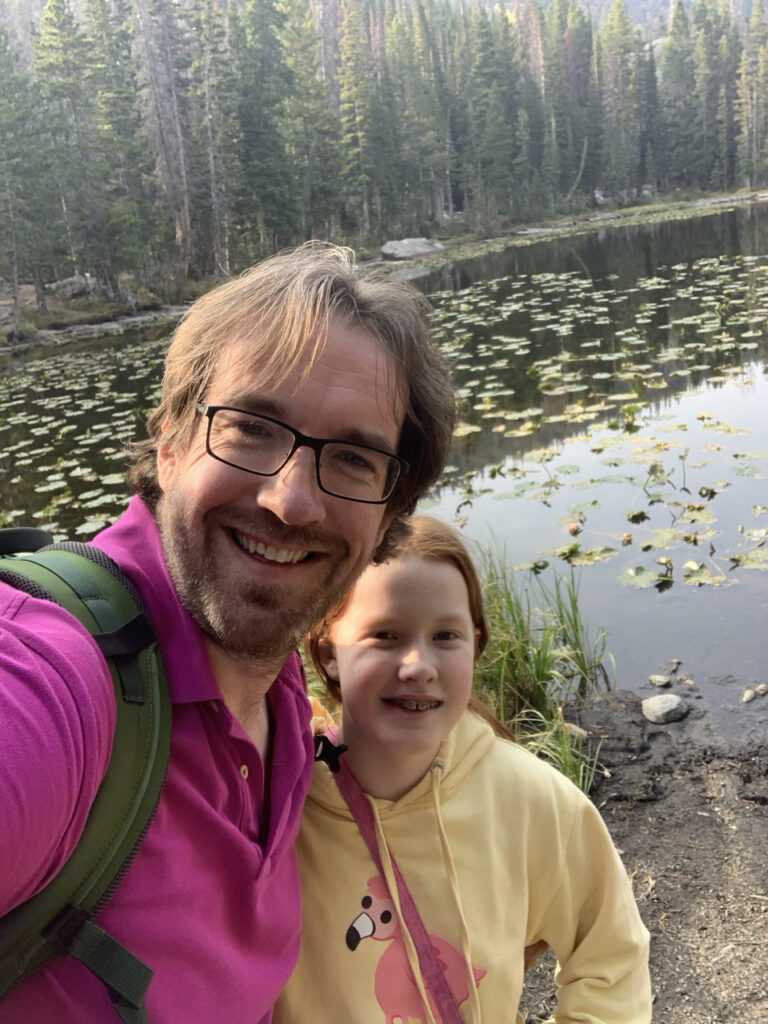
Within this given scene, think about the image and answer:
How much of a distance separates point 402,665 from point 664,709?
261 cm

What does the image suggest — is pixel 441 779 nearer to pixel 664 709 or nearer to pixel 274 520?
pixel 274 520

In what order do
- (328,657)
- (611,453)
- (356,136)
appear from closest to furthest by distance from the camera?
(328,657)
(611,453)
(356,136)

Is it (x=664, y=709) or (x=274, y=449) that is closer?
(x=274, y=449)

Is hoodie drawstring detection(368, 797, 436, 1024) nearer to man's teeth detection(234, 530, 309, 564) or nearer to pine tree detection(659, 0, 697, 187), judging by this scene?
man's teeth detection(234, 530, 309, 564)

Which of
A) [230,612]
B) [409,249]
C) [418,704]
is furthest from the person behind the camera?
[409,249]

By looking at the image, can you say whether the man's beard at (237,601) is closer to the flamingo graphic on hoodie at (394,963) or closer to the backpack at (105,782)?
the backpack at (105,782)

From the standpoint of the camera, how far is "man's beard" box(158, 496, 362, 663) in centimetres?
127

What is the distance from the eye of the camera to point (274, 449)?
139 centimetres

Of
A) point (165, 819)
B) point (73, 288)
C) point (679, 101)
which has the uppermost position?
point (679, 101)

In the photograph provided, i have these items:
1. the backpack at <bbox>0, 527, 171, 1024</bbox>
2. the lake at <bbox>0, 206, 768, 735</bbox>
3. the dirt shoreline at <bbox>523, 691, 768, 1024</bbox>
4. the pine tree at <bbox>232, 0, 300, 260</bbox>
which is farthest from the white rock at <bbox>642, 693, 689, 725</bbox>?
the pine tree at <bbox>232, 0, 300, 260</bbox>

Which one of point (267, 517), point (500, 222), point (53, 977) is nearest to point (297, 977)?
point (53, 977)

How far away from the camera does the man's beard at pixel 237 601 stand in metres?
1.27

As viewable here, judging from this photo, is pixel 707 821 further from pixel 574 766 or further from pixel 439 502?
pixel 439 502

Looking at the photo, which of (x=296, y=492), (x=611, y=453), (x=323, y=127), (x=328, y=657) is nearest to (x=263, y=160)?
(x=323, y=127)
